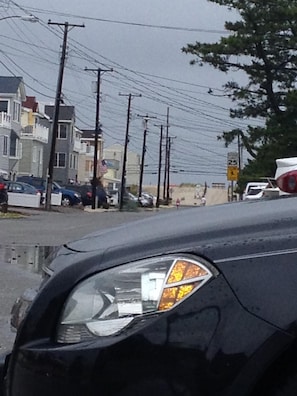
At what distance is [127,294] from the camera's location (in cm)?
347

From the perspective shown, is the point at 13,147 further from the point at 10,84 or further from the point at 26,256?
the point at 26,256

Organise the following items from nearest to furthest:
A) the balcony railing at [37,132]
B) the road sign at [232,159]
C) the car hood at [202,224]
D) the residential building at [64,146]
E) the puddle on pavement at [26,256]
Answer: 1. the car hood at [202,224]
2. the puddle on pavement at [26,256]
3. the road sign at [232,159]
4. the balcony railing at [37,132]
5. the residential building at [64,146]

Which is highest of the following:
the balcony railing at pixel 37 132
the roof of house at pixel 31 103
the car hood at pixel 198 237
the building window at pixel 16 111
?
the roof of house at pixel 31 103

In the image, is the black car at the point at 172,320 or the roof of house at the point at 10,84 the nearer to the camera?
the black car at the point at 172,320

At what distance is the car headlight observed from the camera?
133 inches

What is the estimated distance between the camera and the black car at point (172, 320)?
128 inches

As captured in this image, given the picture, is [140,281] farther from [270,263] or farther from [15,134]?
[15,134]

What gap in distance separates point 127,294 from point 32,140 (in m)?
85.1

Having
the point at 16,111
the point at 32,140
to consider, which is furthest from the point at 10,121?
the point at 32,140

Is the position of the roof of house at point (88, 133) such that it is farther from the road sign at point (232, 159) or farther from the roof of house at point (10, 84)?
the road sign at point (232, 159)

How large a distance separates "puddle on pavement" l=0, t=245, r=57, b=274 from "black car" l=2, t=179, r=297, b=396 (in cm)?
981

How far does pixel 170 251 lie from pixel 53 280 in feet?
1.49

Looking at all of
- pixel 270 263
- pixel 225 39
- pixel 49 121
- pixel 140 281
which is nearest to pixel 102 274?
pixel 140 281

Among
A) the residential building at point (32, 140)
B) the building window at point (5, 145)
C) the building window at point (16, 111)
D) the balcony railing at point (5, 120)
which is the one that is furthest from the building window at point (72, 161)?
the balcony railing at point (5, 120)
